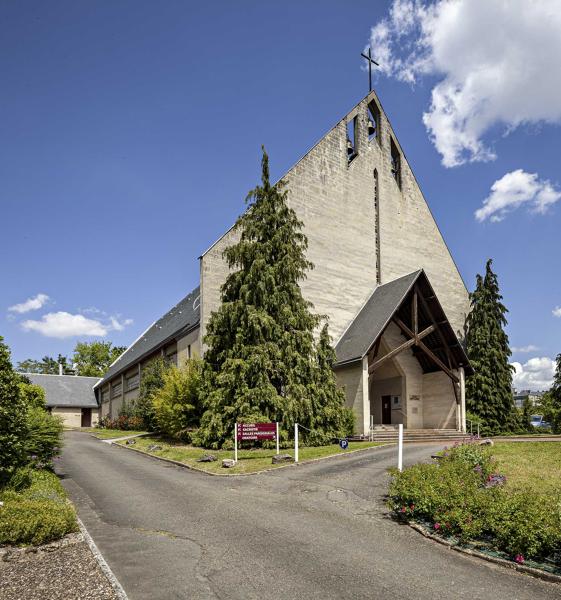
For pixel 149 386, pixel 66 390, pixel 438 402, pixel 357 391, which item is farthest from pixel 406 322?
pixel 66 390

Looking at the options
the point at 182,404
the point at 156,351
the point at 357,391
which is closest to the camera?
the point at 182,404

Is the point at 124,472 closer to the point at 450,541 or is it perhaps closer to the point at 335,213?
the point at 450,541

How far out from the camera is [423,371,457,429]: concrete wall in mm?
29953

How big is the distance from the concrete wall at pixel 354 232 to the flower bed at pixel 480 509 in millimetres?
18437

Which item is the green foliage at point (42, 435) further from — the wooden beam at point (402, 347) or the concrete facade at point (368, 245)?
the wooden beam at point (402, 347)

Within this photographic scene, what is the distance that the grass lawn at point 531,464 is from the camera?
1203 cm

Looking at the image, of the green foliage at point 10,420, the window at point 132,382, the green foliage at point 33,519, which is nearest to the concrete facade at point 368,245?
the green foliage at point 10,420

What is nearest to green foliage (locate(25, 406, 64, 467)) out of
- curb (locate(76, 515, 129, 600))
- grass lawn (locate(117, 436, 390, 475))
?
grass lawn (locate(117, 436, 390, 475))

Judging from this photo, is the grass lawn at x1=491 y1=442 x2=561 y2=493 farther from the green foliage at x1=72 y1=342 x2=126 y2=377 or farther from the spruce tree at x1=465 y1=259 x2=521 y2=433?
the green foliage at x1=72 y1=342 x2=126 y2=377

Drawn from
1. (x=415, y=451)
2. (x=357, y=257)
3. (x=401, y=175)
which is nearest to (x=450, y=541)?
(x=415, y=451)

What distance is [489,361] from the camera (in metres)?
32.8

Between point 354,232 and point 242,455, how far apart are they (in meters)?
18.8

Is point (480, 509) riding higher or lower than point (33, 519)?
higher

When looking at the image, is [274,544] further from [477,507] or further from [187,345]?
[187,345]
